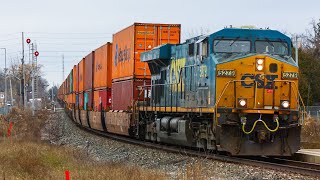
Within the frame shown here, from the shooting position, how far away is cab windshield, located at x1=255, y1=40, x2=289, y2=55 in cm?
1477

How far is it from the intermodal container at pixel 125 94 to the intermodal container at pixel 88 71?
7.21 m

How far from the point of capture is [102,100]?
91.0 ft

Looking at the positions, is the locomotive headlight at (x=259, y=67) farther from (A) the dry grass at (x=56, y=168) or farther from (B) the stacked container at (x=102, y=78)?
(B) the stacked container at (x=102, y=78)

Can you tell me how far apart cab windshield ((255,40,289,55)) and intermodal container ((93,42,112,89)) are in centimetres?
1309

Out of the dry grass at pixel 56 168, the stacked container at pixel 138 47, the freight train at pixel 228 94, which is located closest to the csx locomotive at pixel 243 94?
the freight train at pixel 228 94

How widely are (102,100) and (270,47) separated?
14.4 meters

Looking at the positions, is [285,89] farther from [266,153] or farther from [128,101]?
[128,101]

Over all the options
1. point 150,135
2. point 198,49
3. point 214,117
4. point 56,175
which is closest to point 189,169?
point 56,175

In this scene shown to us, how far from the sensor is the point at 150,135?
20.7 meters

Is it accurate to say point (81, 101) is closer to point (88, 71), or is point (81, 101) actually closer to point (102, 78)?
point (88, 71)

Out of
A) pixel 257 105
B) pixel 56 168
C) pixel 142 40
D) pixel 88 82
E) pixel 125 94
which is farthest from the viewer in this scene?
pixel 88 82

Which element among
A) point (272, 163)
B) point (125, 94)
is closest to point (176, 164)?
point (272, 163)

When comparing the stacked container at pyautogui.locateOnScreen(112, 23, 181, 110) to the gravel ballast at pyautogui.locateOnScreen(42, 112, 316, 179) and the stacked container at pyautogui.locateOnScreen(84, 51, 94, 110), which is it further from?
the stacked container at pyautogui.locateOnScreen(84, 51, 94, 110)

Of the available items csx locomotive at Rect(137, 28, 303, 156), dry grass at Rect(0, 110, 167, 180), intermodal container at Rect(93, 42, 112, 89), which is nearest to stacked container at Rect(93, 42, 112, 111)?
intermodal container at Rect(93, 42, 112, 89)
